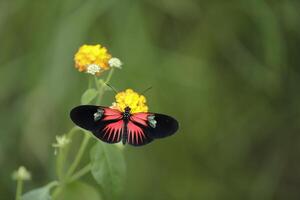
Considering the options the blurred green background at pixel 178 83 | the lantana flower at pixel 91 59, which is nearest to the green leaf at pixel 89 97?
the lantana flower at pixel 91 59

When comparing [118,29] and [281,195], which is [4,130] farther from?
[281,195]

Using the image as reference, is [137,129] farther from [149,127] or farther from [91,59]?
[91,59]

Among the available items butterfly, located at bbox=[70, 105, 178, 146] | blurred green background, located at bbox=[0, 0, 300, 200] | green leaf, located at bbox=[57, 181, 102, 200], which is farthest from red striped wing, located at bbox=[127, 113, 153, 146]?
blurred green background, located at bbox=[0, 0, 300, 200]

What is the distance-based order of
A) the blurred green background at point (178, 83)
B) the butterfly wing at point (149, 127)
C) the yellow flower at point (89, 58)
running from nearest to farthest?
the butterfly wing at point (149, 127) < the yellow flower at point (89, 58) < the blurred green background at point (178, 83)

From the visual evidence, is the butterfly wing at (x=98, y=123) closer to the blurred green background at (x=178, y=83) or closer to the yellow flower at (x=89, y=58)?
the yellow flower at (x=89, y=58)

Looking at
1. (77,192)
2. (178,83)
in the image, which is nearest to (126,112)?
(77,192)

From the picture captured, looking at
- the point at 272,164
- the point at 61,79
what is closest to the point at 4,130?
the point at 61,79

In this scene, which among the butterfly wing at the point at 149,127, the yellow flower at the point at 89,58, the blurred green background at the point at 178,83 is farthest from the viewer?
the blurred green background at the point at 178,83
